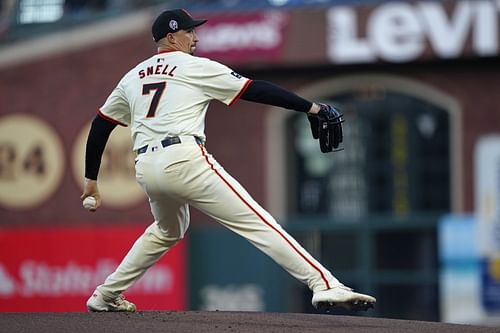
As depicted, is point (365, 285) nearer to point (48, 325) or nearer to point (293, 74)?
point (293, 74)

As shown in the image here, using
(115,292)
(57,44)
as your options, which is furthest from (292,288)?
(115,292)

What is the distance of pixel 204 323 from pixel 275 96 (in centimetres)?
150

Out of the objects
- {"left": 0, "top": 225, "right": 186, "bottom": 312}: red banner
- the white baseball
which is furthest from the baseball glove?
{"left": 0, "top": 225, "right": 186, "bottom": 312}: red banner

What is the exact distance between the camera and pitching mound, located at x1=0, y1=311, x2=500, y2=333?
741 centimetres

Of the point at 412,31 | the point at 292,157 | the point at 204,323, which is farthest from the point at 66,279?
the point at 204,323

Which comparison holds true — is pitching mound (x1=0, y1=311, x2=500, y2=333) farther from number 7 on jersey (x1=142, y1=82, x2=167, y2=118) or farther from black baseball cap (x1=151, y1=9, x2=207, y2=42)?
black baseball cap (x1=151, y1=9, x2=207, y2=42)

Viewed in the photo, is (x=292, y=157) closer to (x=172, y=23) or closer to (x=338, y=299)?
(x=172, y=23)

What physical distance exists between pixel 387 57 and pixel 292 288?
365 cm

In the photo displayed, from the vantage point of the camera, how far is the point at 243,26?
1753cm

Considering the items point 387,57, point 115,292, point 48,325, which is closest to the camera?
point 48,325

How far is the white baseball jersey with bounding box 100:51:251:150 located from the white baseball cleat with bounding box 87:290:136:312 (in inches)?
44.6

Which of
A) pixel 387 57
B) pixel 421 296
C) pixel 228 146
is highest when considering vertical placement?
pixel 387 57

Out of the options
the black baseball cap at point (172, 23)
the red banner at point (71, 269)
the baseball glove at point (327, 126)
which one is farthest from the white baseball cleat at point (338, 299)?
the red banner at point (71, 269)

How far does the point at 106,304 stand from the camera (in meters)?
8.33
